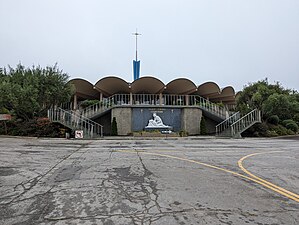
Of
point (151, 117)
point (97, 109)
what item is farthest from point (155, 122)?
point (97, 109)

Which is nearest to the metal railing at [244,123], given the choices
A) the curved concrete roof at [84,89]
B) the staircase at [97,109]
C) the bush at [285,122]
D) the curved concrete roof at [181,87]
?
the bush at [285,122]

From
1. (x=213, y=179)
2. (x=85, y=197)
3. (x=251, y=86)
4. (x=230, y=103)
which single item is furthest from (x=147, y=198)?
(x=230, y=103)

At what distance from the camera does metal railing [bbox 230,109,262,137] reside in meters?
23.0

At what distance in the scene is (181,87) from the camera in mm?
33188

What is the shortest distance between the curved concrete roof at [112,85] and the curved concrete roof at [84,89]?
1535 mm

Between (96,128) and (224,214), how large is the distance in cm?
2446

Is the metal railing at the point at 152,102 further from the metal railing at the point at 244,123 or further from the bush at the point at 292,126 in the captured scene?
the bush at the point at 292,126

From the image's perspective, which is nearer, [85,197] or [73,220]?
[73,220]

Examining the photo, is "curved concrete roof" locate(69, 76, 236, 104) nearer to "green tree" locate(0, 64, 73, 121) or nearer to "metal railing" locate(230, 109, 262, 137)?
"green tree" locate(0, 64, 73, 121)

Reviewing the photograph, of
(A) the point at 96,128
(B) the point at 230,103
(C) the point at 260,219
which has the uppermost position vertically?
(B) the point at 230,103

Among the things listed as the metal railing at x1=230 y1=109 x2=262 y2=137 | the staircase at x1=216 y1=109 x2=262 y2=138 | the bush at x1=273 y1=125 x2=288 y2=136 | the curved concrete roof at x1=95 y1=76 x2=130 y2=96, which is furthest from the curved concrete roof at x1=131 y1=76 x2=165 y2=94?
the bush at x1=273 y1=125 x2=288 y2=136

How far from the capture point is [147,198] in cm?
422

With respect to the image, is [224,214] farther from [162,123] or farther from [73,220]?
[162,123]

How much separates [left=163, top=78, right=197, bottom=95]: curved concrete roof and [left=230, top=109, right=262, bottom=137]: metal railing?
10.0 m
